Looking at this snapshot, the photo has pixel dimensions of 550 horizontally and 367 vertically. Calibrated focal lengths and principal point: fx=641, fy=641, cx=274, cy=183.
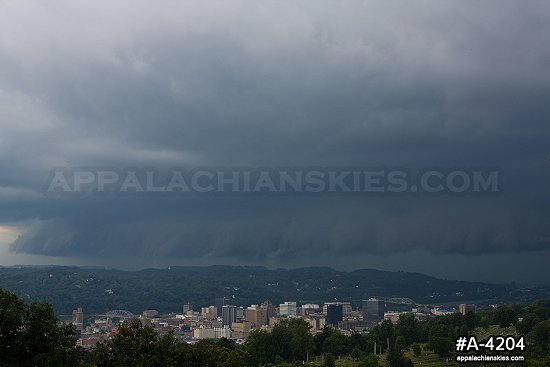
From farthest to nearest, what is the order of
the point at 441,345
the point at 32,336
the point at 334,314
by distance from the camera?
the point at 334,314 → the point at 441,345 → the point at 32,336

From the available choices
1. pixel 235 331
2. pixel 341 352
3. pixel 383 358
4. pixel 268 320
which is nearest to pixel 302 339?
pixel 341 352

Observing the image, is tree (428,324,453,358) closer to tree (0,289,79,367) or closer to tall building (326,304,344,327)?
tree (0,289,79,367)

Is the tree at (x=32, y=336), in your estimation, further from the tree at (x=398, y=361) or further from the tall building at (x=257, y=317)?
the tall building at (x=257, y=317)

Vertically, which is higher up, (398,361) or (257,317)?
(398,361)

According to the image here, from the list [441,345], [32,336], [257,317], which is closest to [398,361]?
[441,345]

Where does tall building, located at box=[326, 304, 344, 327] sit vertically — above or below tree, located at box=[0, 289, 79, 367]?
below

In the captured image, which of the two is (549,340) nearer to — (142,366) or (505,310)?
(505,310)

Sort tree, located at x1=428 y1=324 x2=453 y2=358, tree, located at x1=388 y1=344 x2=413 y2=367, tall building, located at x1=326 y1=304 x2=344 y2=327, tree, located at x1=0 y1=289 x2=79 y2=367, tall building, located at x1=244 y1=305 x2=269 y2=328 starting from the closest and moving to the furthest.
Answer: tree, located at x1=0 y1=289 x2=79 y2=367 → tree, located at x1=388 y1=344 x2=413 y2=367 → tree, located at x1=428 y1=324 x2=453 y2=358 → tall building, located at x1=326 y1=304 x2=344 y2=327 → tall building, located at x1=244 y1=305 x2=269 y2=328

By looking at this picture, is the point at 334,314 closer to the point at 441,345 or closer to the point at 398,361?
the point at 441,345

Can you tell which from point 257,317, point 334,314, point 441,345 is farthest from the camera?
point 257,317

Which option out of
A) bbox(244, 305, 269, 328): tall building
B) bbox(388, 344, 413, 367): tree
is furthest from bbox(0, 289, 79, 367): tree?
bbox(244, 305, 269, 328): tall building

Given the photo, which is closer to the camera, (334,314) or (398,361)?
(398,361)
